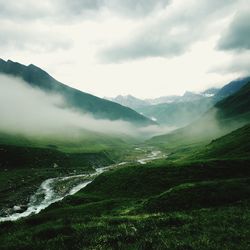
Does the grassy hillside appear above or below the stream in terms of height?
above

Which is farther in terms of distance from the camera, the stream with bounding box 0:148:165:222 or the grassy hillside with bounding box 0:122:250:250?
the stream with bounding box 0:148:165:222

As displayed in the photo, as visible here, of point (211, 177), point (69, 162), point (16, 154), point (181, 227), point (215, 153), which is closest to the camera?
point (181, 227)

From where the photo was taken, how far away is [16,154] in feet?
511

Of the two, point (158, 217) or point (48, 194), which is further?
point (48, 194)

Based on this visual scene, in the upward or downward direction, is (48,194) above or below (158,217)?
below

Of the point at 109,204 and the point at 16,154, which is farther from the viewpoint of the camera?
the point at 16,154

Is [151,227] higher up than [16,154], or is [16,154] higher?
[151,227]

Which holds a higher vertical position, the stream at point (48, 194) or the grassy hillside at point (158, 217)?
the grassy hillside at point (158, 217)

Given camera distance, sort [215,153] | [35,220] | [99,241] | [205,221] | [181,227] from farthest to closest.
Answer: [215,153] → [35,220] → [205,221] → [181,227] → [99,241]

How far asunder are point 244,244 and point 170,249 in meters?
5.24

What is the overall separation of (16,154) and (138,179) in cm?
9633

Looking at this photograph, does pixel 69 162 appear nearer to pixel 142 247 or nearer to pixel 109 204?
pixel 109 204

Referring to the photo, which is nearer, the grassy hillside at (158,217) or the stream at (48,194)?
the grassy hillside at (158,217)

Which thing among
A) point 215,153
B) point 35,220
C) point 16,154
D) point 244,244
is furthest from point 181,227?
point 16,154
